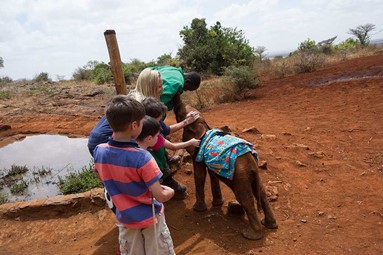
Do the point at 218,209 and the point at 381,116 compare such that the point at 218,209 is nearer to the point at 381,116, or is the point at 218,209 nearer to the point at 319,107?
the point at 381,116

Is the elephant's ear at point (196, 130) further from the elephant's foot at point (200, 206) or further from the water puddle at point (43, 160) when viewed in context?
the water puddle at point (43, 160)

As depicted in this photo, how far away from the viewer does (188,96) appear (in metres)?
11.2

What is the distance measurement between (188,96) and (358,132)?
636 centimetres

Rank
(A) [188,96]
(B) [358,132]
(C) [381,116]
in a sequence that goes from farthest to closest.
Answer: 1. (A) [188,96]
2. (C) [381,116]
3. (B) [358,132]

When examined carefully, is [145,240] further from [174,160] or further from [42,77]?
[42,77]

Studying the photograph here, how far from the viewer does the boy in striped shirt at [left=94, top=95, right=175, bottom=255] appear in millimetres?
1985

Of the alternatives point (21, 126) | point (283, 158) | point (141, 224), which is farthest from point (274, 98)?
point (141, 224)

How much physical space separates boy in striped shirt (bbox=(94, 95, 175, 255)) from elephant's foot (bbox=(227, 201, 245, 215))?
127 cm

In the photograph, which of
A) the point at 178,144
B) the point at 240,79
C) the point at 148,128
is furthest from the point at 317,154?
the point at 240,79

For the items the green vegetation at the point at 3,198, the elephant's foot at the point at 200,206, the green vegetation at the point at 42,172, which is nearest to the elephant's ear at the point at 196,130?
the elephant's foot at the point at 200,206

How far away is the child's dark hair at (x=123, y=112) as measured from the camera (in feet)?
6.36

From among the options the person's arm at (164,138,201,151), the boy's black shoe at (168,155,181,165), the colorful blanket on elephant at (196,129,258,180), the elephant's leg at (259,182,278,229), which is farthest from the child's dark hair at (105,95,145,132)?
the boy's black shoe at (168,155,181,165)

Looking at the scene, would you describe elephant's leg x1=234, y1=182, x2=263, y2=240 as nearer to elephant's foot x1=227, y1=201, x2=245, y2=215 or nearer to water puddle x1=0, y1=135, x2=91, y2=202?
elephant's foot x1=227, y1=201, x2=245, y2=215

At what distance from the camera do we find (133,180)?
207 cm
